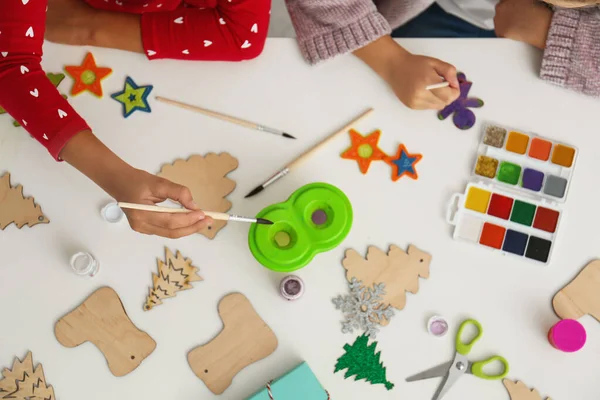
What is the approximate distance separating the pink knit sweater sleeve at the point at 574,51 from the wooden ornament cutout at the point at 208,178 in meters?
0.51

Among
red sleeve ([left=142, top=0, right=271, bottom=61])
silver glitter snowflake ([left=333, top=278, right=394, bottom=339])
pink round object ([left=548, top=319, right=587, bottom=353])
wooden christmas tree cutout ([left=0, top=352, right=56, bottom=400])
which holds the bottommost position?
pink round object ([left=548, top=319, right=587, bottom=353])

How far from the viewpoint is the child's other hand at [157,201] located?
2.27 ft

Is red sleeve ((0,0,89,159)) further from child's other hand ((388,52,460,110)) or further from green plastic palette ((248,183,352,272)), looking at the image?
child's other hand ((388,52,460,110))

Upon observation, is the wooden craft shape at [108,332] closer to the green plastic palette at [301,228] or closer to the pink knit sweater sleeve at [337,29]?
the green plastic palette at [301,228]

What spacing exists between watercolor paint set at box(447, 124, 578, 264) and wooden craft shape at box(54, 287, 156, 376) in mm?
494

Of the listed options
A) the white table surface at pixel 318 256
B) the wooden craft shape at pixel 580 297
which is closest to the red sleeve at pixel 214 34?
the white table surface at pixel 318 256

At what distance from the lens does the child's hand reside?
2.61ft

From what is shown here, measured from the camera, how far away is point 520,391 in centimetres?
75

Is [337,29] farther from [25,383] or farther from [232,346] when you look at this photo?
[25,383]

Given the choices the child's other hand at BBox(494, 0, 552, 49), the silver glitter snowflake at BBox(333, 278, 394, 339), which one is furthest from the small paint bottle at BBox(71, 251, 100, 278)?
the child's other hand at BBox(494, 0, 552, 49)

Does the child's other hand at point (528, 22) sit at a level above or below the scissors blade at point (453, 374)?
above

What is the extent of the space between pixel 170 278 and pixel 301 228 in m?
0.21

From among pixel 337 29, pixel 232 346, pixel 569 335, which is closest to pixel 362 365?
pixel 232 346

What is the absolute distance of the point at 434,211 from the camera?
80 centimetres
